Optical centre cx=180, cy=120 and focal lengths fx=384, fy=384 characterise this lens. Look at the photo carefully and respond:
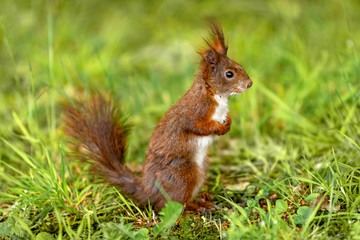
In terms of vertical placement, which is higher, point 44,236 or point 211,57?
point 211,57

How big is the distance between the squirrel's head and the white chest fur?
0.20 ft

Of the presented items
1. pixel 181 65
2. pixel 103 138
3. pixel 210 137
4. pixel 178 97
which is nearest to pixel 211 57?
pixel 210 137

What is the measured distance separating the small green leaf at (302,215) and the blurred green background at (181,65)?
0.69 metres

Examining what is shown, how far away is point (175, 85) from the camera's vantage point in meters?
4.51

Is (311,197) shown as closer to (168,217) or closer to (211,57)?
(168,217)

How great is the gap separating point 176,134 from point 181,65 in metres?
2.89

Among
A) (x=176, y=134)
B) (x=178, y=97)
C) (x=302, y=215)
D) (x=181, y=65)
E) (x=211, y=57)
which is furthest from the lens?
(x=181, y=65)

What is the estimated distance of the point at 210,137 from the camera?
2506 mm

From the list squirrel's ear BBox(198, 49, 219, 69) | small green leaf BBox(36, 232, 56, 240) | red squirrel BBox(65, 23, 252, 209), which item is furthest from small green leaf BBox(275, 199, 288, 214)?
small green leaf BBox(36, 232, 56, 240)

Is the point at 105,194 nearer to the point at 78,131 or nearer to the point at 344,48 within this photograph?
Result: the point at 78,131

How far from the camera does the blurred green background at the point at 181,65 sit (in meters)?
3.31

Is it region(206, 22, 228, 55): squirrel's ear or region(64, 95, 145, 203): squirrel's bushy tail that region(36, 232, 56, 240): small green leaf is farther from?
region(206, 22, 228, 55): squirrel's ear

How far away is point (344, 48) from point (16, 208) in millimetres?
3910

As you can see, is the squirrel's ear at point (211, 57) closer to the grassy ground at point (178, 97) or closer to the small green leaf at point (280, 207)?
the grassy ground at point (178, 97)
